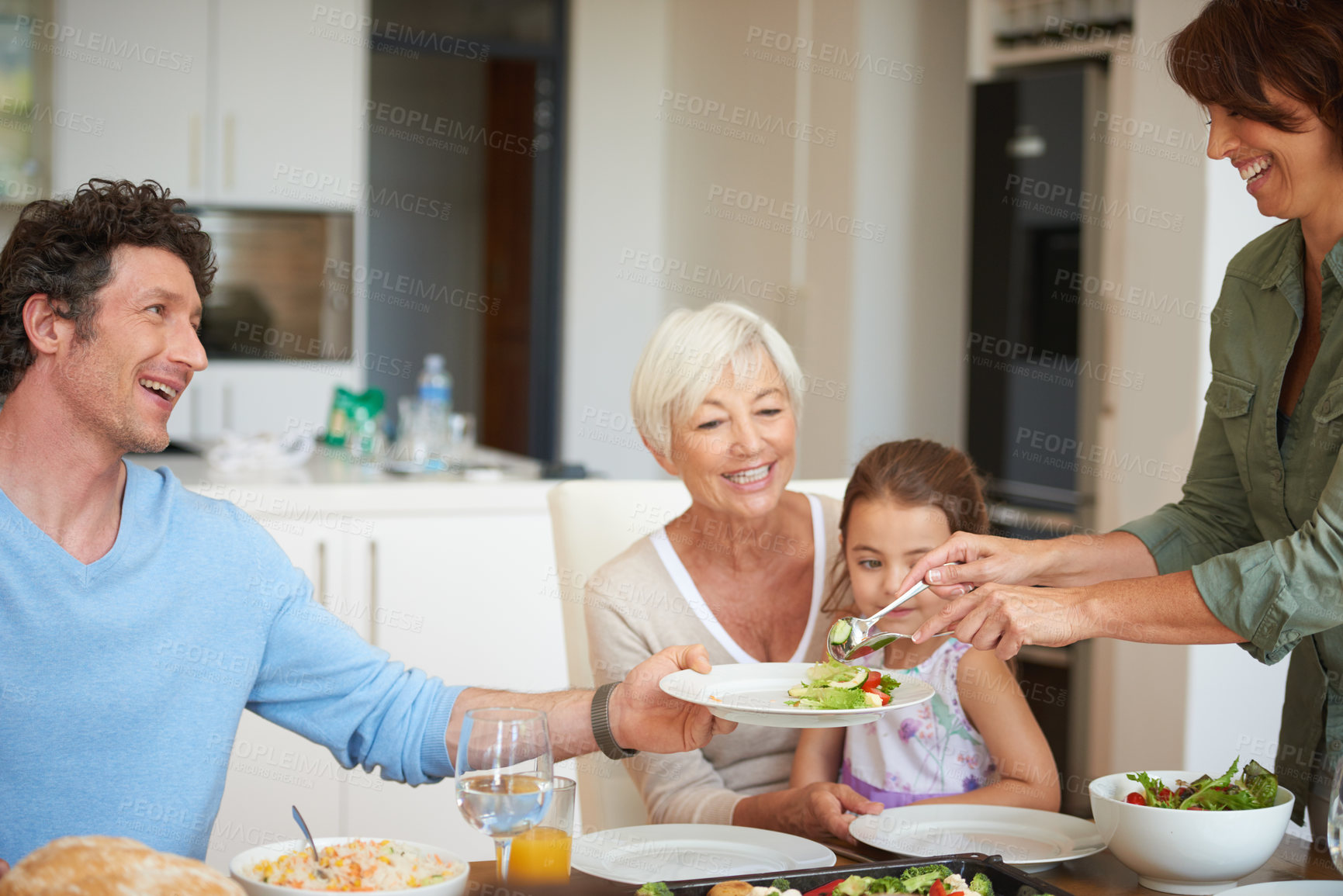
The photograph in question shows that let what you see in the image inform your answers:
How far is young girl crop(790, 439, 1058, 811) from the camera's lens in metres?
1.63

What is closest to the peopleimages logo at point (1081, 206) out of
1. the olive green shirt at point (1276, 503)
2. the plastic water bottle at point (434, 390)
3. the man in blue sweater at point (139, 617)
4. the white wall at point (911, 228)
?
the white wall at point (911, 228)

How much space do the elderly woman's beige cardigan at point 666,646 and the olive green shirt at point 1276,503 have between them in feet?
1.77

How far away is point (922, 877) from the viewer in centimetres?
108

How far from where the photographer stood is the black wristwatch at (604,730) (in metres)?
1.44

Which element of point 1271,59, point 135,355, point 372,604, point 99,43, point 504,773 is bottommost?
point 372,604

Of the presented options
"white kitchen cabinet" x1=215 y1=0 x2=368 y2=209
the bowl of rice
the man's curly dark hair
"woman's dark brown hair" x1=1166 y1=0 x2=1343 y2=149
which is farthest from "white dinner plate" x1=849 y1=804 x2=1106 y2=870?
"white kitchen cabinet" x1=215 y1=0 x2=368 y2=209

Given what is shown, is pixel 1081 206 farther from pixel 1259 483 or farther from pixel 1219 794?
pixel 1219 794

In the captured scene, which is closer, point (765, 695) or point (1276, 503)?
point (765, 695)

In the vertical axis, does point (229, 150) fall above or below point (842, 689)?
above

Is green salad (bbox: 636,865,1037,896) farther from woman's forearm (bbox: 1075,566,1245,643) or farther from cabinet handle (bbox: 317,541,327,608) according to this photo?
cabinet handle (bbox: 317,541,327,608)

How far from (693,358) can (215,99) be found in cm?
351

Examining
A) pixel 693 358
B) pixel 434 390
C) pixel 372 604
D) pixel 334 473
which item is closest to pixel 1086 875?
pixel 693 358

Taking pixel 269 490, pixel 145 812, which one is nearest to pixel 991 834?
pixel 145 812

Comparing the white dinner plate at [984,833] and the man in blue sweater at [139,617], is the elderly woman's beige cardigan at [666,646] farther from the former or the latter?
the white dinner plate at [984,833]
